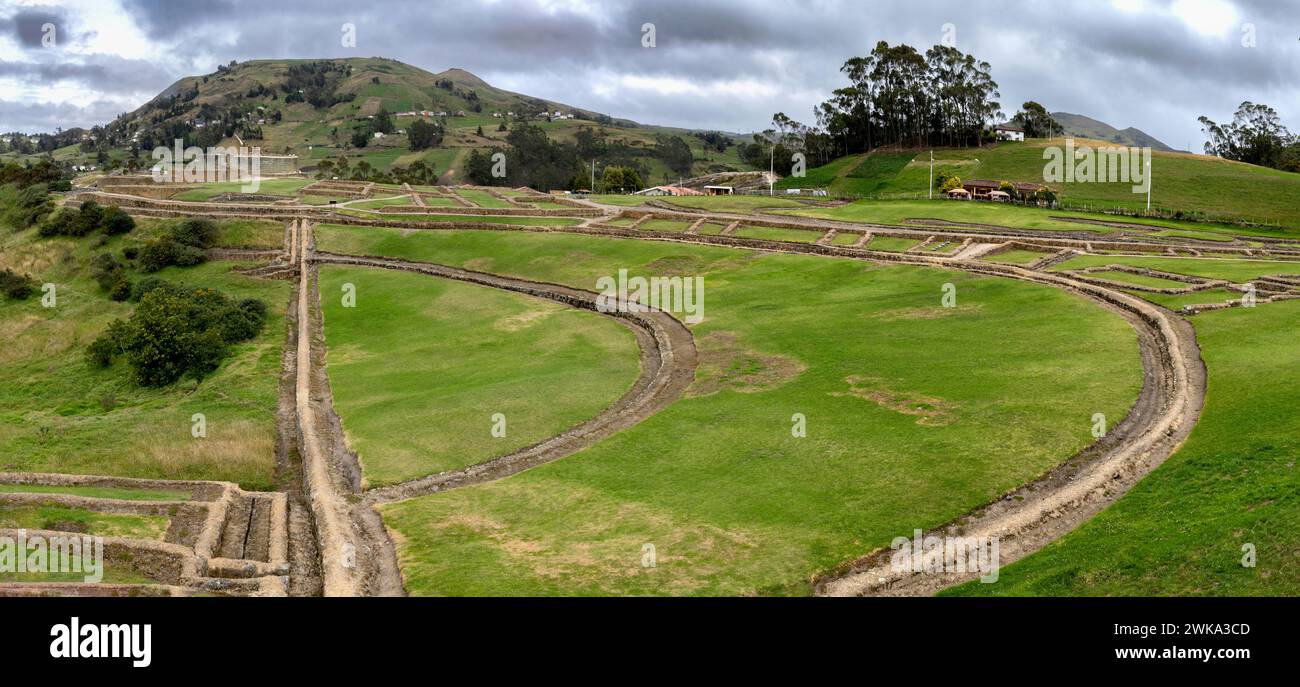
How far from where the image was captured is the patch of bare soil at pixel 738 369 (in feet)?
103

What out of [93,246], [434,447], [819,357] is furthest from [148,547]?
[93,246]

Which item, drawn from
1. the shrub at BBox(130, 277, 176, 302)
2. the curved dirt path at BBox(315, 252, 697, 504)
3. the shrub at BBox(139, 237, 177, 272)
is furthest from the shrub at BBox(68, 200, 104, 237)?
the curved dirt path at BBox(315, 252, 697, 504)

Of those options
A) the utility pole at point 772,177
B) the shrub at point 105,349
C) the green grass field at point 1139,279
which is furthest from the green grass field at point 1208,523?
the utility pole at point 772,177

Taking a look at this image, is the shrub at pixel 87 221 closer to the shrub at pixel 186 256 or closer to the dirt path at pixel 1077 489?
the shrub at pixel 186 256

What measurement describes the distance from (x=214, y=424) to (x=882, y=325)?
90.4 ft

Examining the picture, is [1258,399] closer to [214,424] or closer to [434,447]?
[434,447]

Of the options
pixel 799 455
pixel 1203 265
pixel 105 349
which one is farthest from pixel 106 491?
pixel 1203 265

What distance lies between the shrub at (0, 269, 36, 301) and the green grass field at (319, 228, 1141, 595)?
50.3 m

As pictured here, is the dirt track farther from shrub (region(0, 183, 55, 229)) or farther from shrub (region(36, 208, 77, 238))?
shrub (region(0, 183, 55, 229))

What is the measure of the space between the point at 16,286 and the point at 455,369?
4264cm

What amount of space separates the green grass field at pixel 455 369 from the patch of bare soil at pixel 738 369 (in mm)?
3077

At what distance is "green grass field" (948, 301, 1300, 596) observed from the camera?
49.7ft

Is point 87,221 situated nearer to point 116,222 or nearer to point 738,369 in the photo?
point 116,222

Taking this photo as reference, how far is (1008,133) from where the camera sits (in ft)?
440
